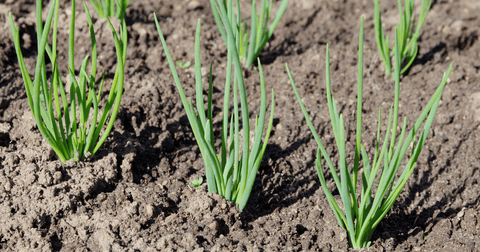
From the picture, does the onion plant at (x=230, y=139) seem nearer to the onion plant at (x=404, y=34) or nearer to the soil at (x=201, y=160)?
the soil at (x=201, y=160)

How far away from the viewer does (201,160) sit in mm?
1718

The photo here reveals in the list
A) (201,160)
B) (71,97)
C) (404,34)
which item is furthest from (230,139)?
(404,34)

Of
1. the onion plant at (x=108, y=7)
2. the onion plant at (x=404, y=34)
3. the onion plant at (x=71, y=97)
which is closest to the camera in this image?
the onion plant at (x=71, y=97)

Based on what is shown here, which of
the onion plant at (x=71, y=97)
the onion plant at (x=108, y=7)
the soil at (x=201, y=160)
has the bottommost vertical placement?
the soil at (x=201, y=160)

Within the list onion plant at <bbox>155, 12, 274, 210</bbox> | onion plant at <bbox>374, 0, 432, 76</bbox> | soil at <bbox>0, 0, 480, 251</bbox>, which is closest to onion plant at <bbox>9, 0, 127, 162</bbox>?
soil at <bbox>0, 0, 480, 251</bbox>

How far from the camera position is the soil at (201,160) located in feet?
4.56

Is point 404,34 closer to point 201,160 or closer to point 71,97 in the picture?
point 201,160

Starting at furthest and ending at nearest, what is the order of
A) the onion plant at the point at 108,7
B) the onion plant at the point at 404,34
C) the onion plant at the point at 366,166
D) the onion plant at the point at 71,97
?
the onion plant at the point at 108,7, the onion plant at the point at 404,34, the onion plant at the point at 71,97, the onion plant at the point at 366,166

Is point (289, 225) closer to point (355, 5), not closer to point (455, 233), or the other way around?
point (455, 233)

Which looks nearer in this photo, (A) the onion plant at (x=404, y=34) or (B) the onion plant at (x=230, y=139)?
(B) the onion plant at (x=230, y=139)

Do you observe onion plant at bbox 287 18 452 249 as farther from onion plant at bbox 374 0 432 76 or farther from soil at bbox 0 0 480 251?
onion plant at bbox 374 0 432 76

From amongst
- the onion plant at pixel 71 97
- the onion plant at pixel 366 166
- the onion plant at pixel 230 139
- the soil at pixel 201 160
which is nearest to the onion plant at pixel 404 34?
the soil at pixel 201 160

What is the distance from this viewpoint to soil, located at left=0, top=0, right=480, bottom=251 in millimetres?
1389

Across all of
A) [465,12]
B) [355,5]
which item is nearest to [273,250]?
[355,5]
